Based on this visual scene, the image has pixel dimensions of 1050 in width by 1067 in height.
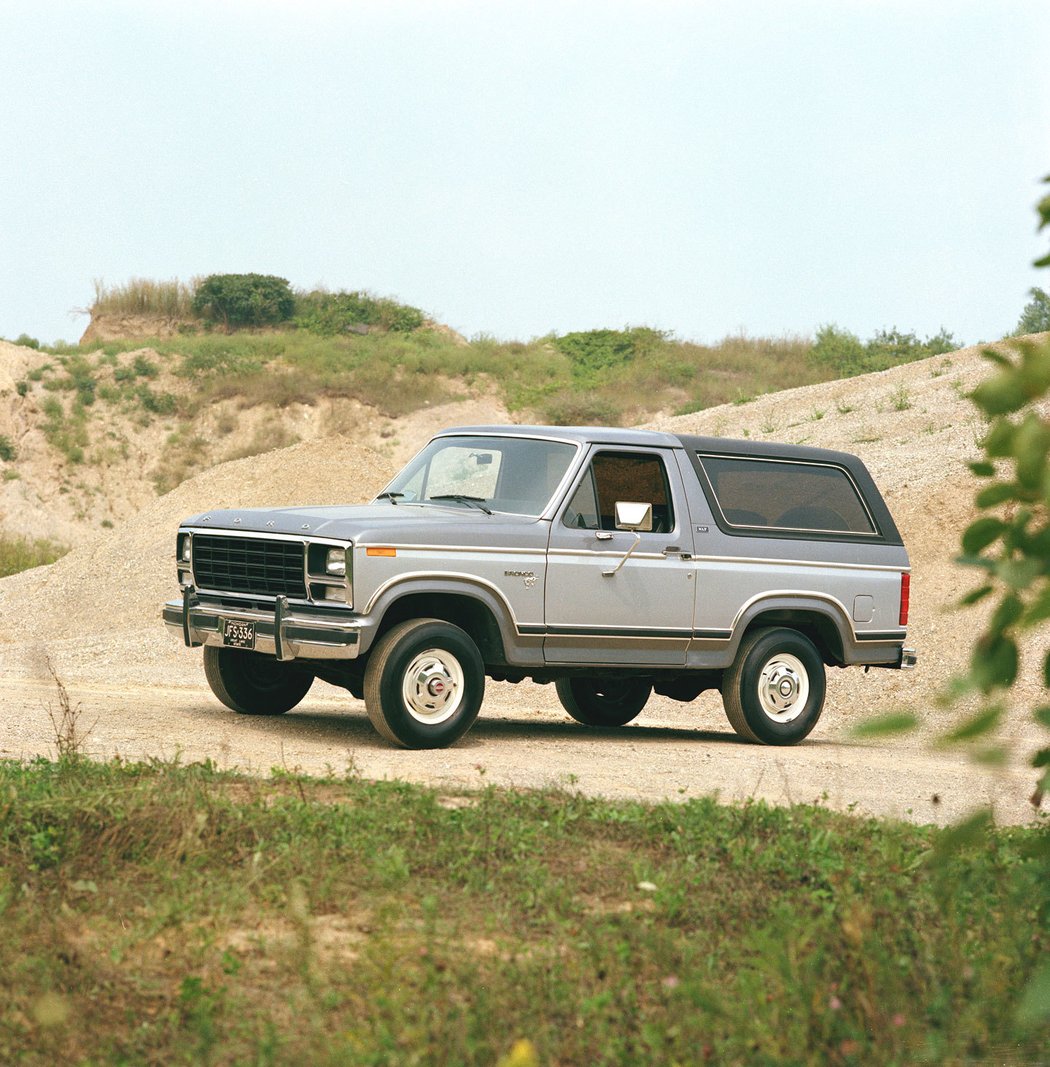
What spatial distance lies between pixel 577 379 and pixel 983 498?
49521 mm

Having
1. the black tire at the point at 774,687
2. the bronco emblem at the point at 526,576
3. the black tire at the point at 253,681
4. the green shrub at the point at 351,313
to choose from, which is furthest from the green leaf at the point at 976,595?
the green shrub at the point at 351,313

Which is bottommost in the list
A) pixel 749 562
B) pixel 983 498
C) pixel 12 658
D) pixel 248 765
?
pixel 12 658

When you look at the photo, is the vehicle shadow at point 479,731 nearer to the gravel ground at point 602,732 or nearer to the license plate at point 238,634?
the gravel ground at point 602,732

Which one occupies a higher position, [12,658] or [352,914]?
[352,914]

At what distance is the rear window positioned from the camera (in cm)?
1102

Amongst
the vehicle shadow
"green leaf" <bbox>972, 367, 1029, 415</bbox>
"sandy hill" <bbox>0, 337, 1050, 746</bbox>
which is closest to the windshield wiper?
the vehicle shadow

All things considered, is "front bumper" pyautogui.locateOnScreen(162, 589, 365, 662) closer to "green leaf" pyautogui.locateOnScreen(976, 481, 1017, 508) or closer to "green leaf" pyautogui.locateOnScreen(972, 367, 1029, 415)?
"green leaf" pyautogui.locateOnScreen(976, 481, 1017, 508)

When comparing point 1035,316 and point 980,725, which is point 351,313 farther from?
point 980,725

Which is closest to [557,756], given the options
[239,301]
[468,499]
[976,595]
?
[468,499]

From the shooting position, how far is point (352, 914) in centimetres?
531

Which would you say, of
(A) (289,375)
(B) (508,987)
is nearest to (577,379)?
(A) (289,375)

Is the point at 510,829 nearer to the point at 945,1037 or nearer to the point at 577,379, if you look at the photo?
the point at 945,1037

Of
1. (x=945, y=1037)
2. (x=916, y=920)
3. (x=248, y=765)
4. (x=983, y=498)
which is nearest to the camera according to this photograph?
(x=983, y=498)

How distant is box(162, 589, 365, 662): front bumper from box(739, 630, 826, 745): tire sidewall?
10.8 feet
